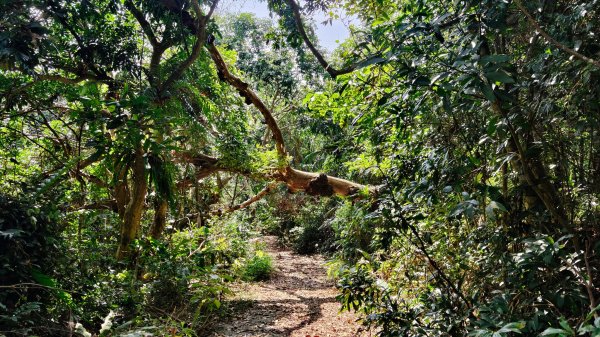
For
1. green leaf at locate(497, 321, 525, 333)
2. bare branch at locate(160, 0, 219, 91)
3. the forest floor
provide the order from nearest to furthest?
green leaf at locate(497, 321, 525, 333) < bare branch at locate(160, 0, 219, 91) < the forest floor

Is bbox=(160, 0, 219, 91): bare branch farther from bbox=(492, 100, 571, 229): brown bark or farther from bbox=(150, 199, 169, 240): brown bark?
bbox=(492, 100, 571, 229): brown bark

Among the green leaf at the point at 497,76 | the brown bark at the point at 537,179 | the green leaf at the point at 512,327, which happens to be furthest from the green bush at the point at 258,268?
the green leaf at the point at 497,76

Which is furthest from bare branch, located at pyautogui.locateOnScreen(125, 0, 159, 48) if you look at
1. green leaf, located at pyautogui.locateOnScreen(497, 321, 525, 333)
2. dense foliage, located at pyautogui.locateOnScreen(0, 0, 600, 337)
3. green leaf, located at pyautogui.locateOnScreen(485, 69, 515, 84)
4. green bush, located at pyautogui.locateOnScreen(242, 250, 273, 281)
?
green bush, located at pyautogui.locateOnScreen(242, 250, 273, 281)

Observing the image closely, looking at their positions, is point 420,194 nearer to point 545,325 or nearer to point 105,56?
point 545,325

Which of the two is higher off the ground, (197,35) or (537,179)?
(197,35)

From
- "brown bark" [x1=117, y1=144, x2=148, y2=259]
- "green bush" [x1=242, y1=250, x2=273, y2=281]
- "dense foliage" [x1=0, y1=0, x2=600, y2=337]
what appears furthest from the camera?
"green bush" [x1=242, y1=250, x2=273, y2=281]

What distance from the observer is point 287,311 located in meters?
5.80

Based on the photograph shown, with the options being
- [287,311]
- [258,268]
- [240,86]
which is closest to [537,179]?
[287,311]

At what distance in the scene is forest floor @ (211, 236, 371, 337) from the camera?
4820 mm

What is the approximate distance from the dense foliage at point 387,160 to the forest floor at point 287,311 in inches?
21.9

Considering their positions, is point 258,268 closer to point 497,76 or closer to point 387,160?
point 387,160

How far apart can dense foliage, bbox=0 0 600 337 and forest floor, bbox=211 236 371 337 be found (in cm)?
56

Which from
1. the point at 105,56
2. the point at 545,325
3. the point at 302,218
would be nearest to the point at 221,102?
the point at 105,56

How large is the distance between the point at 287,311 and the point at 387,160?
319 centimetres
